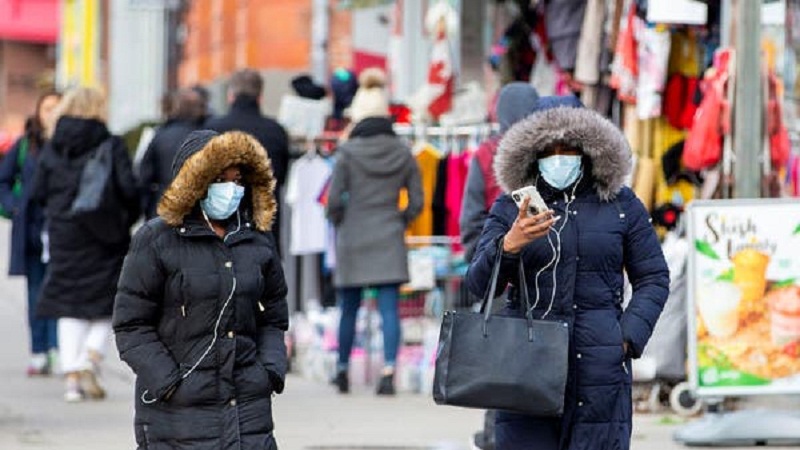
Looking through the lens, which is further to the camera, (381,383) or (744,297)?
(381,383)

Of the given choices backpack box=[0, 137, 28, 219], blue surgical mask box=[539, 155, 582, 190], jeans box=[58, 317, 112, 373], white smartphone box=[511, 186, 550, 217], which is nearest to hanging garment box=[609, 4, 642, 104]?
jeans box=[58, 317, 112, 373]

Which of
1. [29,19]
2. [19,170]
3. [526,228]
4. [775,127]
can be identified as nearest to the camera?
[526,228]

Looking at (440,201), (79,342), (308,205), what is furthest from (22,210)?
(440,201)

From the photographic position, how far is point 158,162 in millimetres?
14258

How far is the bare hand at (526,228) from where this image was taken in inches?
289

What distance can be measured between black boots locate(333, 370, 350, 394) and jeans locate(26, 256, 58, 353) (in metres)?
1.99

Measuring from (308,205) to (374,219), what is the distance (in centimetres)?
145

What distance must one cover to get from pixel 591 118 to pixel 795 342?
12.7ft

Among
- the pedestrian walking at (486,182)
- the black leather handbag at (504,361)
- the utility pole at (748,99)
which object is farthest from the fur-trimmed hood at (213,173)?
the utility pole at (748,99)

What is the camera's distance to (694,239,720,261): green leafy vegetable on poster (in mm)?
11273

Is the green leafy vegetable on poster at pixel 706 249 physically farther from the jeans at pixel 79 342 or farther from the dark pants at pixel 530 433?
the jeans at pixel 79 342

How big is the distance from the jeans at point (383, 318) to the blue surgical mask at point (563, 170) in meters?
5.97

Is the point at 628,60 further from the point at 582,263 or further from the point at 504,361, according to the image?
the point at 504,361

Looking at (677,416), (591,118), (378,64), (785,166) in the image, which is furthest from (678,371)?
(378,64)
